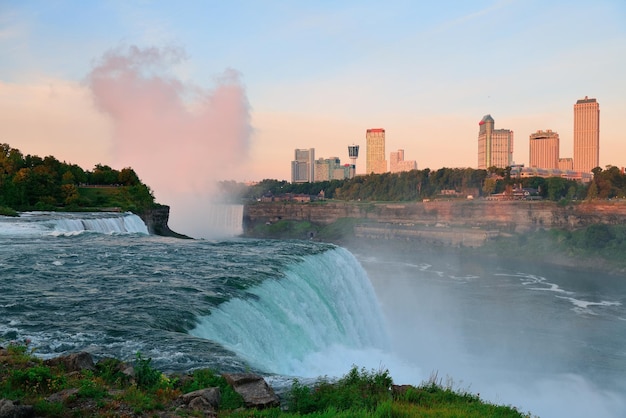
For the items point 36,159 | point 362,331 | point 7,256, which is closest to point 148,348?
point 362,331

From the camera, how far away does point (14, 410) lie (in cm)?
581

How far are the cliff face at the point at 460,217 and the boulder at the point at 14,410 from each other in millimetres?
66989

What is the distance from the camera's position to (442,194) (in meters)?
116

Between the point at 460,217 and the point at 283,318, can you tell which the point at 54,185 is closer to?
the point at 283,318

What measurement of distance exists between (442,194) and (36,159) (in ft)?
278

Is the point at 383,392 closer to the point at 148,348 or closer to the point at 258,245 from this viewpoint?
the point at 148,348

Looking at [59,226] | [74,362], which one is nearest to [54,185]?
[59,226]

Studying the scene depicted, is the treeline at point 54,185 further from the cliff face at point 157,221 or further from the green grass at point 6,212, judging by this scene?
the green grass at point 6,212

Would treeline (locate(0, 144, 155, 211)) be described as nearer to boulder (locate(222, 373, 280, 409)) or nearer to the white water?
the white water

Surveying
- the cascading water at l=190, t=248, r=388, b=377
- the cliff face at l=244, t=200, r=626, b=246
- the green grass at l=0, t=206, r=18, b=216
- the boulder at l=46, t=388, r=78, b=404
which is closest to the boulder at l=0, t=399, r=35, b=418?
the boulder at l=46, t=388, r=78, b=404

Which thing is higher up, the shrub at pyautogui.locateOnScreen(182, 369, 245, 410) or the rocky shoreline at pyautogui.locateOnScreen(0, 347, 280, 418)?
the rocky shoreline at pyautogui.locateOnScreen(0, 347, 280, 418)

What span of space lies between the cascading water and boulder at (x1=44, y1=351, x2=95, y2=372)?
9.86ft

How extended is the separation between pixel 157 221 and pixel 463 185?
82563mm

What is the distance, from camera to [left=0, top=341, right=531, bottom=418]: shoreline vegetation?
20.9 ft
